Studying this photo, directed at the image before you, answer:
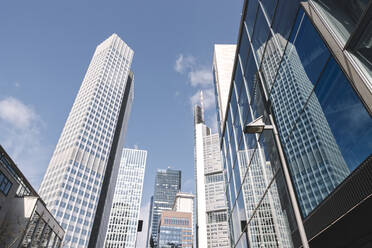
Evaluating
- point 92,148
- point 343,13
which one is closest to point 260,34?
point 343,13

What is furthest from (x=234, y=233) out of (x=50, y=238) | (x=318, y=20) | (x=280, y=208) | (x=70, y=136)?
(x=70, y=136)

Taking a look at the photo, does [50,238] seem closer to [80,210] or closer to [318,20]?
[318,20]

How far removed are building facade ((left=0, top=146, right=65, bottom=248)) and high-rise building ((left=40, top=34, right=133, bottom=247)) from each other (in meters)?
70.1

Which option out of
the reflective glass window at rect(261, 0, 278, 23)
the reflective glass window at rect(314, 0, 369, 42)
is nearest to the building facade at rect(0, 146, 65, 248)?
the reflective glass window at rect(261, 0, 278, 23)

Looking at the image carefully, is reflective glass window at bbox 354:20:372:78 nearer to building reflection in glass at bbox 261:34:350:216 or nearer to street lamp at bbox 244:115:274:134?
building reflection in glass at bbox 261:34:350:216

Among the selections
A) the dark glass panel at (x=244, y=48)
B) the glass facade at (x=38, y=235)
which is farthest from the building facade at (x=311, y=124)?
the glass facade at (x=38, y=235)

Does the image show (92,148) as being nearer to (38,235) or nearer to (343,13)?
(38,235)

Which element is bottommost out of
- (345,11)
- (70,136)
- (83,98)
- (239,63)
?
(345,11)

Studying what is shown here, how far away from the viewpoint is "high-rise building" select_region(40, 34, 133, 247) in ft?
379

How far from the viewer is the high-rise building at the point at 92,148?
116 metres

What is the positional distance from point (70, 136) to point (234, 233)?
138013 mm

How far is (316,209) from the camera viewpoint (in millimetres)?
7621

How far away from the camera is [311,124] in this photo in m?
7.98

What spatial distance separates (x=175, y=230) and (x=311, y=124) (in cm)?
19633
